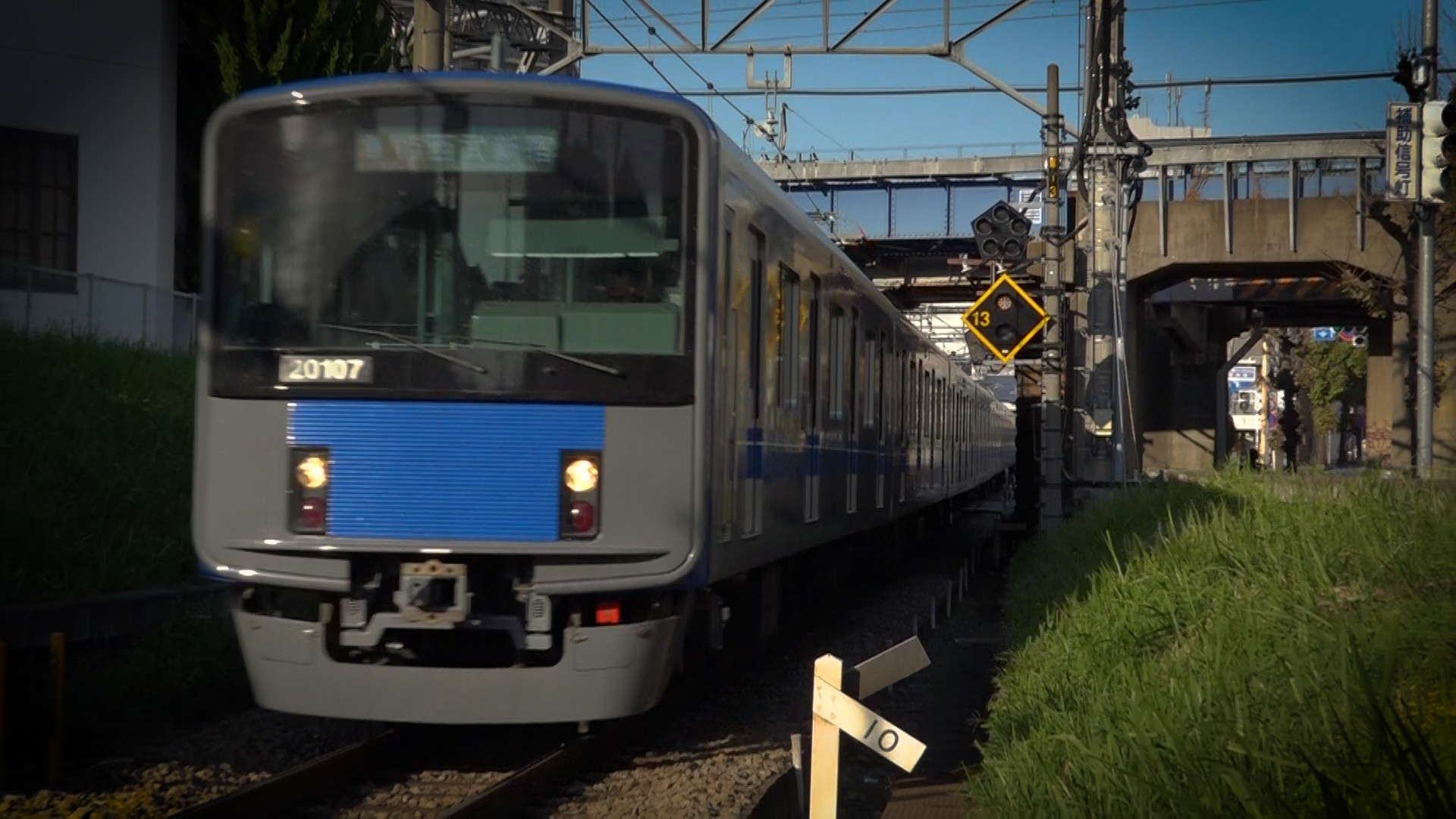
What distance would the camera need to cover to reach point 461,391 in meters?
6.91

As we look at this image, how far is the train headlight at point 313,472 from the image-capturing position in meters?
6.97

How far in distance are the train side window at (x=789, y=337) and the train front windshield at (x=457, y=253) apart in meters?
2.41

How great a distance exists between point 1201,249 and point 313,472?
22.0 m

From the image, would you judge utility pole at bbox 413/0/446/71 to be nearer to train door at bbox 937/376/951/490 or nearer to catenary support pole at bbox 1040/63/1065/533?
catenary support pole at bbox 1040/63/1065/533

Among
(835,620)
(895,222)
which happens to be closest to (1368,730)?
(835,620)

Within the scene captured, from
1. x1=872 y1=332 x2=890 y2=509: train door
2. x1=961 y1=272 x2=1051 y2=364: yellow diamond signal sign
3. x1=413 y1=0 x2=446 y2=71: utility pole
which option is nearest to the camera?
x1=413 y1=0 x2=446 y2=71: utility pole

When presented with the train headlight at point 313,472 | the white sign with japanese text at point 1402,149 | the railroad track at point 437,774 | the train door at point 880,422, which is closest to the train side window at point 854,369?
the train door at point 880,422

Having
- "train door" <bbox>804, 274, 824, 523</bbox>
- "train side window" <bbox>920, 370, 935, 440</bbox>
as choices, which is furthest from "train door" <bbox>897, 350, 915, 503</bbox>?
"train door" <bbox>804, 274, 824, 523</bbox>

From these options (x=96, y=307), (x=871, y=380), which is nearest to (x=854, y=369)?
(x=871, y=380)

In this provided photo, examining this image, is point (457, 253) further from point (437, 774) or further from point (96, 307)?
point (96, 307)

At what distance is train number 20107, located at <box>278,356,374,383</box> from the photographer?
22.9 feet

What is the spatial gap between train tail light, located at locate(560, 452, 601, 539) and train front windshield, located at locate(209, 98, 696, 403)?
0.29 m

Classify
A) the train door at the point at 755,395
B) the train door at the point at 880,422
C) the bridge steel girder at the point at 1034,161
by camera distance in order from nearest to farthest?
the train door at the point at 755,395, the train door at the point at 880,422, the bridge steel girder at the point at 1034,161

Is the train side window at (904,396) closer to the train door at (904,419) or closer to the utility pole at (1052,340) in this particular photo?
the train door at (904,419)
